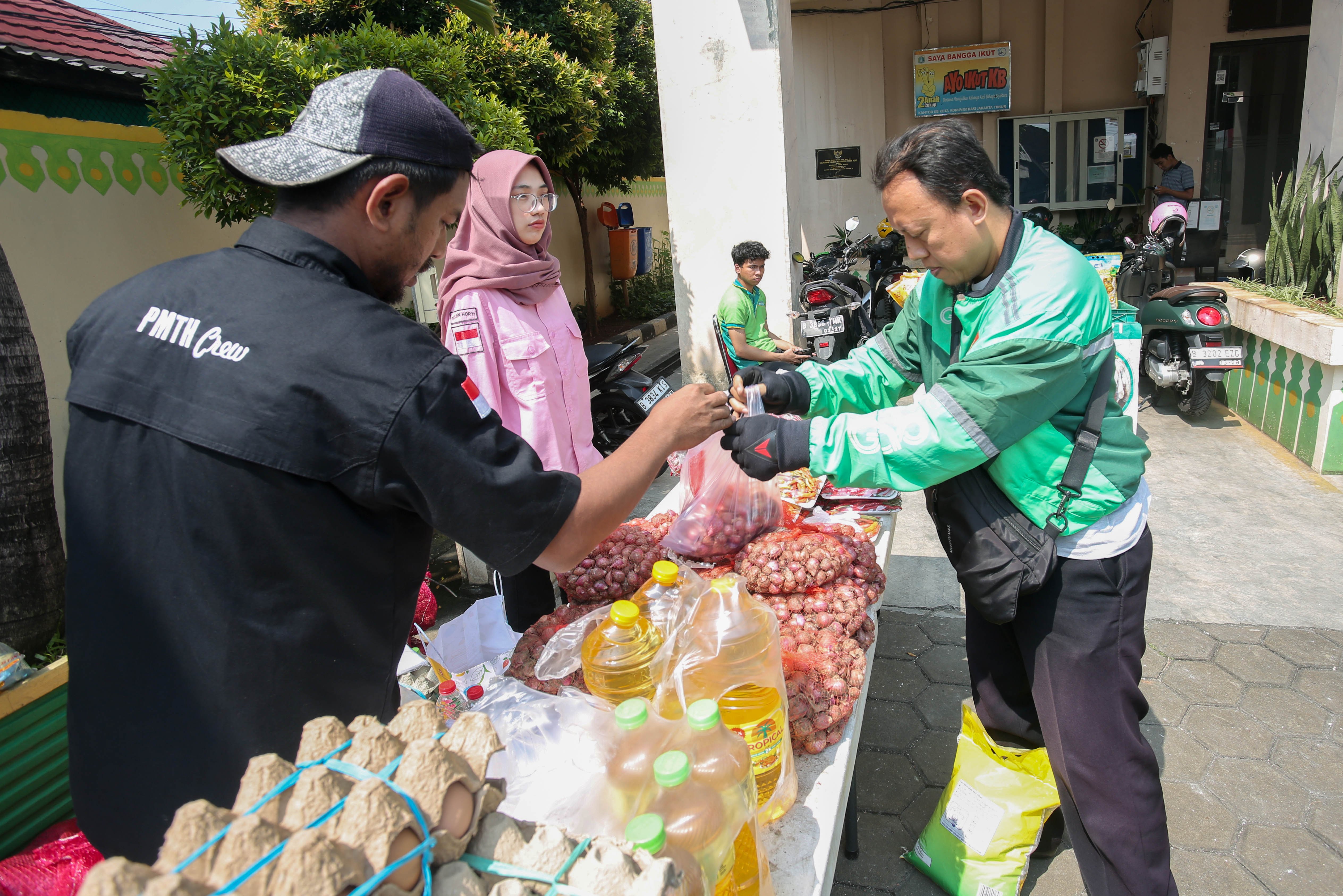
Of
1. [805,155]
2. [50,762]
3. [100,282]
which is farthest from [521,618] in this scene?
[805,155]

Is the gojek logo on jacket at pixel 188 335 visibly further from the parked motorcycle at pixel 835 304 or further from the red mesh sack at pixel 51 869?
the parked motorcycle at pixel 835 304

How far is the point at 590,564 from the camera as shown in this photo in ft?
7.24

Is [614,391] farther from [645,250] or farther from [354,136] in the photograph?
[645,250]

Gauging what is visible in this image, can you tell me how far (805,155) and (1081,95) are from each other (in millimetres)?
3881

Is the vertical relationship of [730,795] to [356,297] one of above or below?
below

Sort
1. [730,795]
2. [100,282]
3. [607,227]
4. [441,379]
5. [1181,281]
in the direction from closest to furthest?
[441,379], [730,795], [100,282], [1181,281], [607,227]

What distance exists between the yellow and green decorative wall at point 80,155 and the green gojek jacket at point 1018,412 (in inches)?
181

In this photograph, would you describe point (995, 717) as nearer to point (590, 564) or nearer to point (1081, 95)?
point (590, 564)

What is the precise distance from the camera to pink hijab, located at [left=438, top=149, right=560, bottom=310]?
2941mm

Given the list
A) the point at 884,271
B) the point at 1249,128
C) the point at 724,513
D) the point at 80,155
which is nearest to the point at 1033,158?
the point at 1249,128

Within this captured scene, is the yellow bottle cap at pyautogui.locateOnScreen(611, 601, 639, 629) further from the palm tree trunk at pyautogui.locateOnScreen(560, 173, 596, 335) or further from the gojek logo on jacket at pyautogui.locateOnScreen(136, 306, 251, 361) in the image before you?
the palm tree trunk at pyautogui.locateOnScreen(560, 173, 596, 335)

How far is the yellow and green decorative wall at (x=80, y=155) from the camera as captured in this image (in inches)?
161

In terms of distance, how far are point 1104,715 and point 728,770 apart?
3.68ft

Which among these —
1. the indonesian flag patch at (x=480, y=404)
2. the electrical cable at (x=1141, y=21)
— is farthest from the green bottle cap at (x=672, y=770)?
the electrical cable at (x=1141, y=21)
